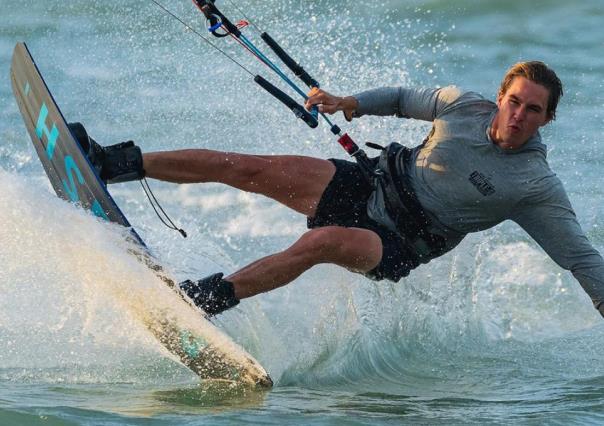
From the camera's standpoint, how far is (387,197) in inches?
223

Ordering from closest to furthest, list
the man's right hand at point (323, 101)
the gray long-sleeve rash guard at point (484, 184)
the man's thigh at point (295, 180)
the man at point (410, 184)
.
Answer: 1. the man at point (410, 184)
2. the gray long-sleeve rash guard at point (484, 184)
3. the man's right hand at point (323, 101)
4. the man's thigh at point (295, 180)

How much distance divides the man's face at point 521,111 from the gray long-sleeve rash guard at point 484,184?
88 millimetres

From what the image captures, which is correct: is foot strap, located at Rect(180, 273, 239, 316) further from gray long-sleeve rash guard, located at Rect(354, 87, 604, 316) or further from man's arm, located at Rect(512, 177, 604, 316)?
man's arm, located at Rect(512, 177, 604, 316)

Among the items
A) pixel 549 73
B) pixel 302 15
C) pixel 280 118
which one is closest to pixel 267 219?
pixel 280 118

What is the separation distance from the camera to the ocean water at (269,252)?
5.16 metres

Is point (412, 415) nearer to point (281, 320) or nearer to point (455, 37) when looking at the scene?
point (281, 320)

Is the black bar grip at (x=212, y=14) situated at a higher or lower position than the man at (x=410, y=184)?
higher

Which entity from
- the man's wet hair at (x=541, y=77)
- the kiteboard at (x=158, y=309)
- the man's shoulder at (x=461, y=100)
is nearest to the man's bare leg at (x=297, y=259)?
the kiteboard at (x=158, y=309)

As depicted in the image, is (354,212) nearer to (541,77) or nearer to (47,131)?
(541,77)

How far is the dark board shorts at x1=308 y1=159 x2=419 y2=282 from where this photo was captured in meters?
5.57

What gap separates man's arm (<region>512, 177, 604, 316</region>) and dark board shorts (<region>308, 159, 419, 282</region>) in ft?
2.00

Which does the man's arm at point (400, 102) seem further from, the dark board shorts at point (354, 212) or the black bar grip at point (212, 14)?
the black bar grip at point (212, 14)

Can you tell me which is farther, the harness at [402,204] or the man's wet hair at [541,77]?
the harness at [402,204]

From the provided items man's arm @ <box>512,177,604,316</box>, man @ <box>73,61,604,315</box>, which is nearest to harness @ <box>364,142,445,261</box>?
man @ <box>73,61,604,315</box>
